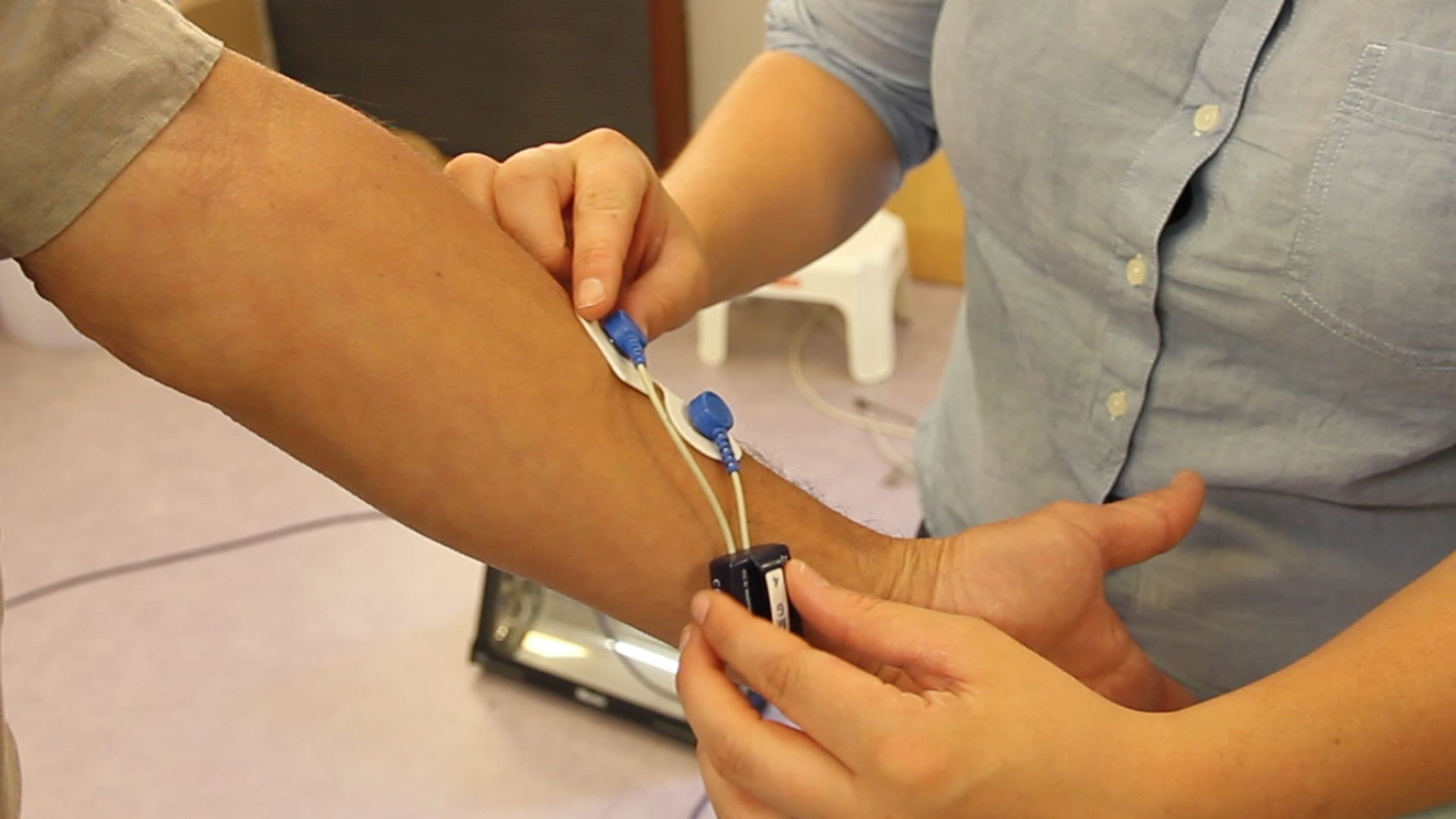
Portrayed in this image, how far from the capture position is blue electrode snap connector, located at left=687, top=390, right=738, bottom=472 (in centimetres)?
65

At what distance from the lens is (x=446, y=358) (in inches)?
22.5

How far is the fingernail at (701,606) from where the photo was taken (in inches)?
22.6

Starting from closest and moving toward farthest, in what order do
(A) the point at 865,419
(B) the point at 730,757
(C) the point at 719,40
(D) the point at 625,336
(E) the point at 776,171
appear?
(B) the point at 730,757, (D) the point at 625,336, (E) the point at 776,171, (A) the point at 865,419, (C) the point at 719,40

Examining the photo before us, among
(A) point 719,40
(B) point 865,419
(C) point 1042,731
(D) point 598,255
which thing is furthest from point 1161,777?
(A) point 719,40

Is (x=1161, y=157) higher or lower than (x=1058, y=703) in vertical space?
higher

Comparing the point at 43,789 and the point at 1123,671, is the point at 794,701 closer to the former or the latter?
the point at 1123,671

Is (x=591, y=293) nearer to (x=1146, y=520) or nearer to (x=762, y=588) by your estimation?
(x=762, y=588)

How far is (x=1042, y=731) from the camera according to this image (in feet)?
1.65

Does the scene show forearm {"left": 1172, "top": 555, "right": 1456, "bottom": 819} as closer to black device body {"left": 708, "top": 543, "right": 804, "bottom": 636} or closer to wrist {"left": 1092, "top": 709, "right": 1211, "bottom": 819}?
wrist {"left": 1092, "top": 709, "right": 1211, "bottom": 819}

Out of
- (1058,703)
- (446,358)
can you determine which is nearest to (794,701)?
(1058,703)

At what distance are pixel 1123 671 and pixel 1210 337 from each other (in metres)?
0.21

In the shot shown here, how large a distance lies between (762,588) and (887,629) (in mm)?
73

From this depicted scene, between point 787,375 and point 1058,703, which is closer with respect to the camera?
point 1058,703

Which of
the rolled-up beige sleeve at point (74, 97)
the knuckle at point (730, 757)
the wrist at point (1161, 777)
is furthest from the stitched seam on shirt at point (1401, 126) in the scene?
the rolled-up beige sleeve at point (74, 97)
